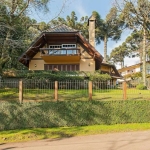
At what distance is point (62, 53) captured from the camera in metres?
21.6

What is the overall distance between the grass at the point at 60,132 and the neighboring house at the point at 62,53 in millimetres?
12122

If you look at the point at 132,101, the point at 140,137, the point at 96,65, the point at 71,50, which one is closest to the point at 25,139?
the point at 140,137

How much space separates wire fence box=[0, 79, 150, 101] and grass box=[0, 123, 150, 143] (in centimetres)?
183

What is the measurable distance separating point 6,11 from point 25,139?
30.5ft

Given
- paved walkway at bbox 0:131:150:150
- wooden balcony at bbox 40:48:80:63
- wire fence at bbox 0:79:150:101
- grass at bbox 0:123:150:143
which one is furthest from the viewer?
wooden balcony at bbox 40:48:80:63

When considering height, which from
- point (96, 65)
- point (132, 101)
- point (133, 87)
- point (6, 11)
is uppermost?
point (6, 11)

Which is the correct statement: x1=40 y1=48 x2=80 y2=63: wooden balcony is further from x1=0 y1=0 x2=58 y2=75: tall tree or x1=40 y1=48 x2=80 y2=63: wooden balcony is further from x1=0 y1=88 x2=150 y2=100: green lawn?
x1=0 y1=88 x2=150 y2=100: green lawn

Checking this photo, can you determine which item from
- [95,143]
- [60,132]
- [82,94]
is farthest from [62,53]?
[95,143]

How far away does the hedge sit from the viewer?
10.4m

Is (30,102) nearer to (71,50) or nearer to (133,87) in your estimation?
(133,87)

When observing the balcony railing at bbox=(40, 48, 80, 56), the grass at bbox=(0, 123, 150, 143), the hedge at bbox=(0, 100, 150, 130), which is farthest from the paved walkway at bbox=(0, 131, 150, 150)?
the balcony railing at bbox=(40, 48, 80, 56)

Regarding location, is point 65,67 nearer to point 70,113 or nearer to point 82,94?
point 82,94

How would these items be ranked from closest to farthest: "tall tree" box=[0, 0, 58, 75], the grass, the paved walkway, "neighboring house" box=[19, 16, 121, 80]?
the paved walkway
the grass
"tall tree" box=[0, 0, 58, 75]
"neighboring house" box=[19, 16, 121, 80]

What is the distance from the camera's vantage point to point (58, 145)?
25.2 feet
